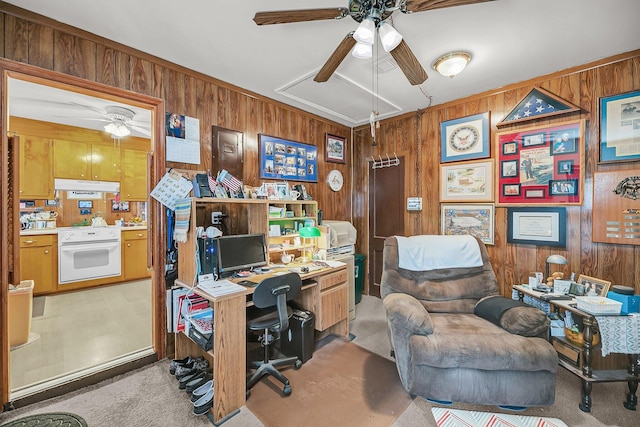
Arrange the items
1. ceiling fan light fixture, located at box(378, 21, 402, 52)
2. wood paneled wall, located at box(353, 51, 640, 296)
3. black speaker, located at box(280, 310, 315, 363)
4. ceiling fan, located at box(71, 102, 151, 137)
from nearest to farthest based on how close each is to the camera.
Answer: ceiling fan light fixture, located at box(378, 21, 402, 52)
wood paneled wall, located at box(353, 51, 640, 296)
black speaker, located at box(280, 310, 315, 363)
ceiling fan, located at box(71, 102, 151, 137)

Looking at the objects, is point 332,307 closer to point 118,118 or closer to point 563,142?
point 563,142

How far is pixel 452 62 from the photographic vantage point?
7.18ft

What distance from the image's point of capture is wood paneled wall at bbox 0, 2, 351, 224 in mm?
1771

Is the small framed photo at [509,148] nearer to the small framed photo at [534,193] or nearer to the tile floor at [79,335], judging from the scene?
the small framed photo at [534,193]

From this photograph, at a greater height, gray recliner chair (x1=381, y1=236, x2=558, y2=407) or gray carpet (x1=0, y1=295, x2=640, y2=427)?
gray recliner chair (x1=381, y1=236, x2=558, y2=407)

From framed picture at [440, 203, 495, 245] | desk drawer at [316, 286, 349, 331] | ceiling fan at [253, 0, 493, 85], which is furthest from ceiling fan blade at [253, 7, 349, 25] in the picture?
framed picture at [440, 203, 495, 245]

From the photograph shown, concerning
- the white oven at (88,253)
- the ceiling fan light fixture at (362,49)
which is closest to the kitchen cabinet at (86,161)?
the white oven at (88,253)

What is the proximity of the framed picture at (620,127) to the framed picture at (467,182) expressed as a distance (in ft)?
2.83

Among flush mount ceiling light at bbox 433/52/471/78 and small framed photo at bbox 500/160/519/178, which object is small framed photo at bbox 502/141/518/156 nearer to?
small framed photo at bbox 500/160/519/178

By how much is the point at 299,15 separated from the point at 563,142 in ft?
8.60

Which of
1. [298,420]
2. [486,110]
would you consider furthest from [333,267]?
[486,110]

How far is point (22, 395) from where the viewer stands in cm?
179

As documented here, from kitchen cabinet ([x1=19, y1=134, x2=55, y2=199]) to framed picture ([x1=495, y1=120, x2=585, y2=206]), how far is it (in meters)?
6.14

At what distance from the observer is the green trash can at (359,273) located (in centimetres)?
367
